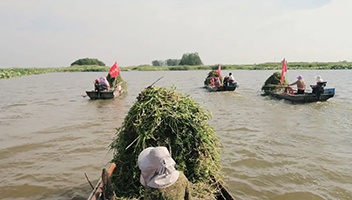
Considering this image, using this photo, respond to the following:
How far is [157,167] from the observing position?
2.89m

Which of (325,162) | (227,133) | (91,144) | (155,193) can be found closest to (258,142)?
(227,133)

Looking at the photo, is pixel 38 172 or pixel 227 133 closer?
pixel 38 172

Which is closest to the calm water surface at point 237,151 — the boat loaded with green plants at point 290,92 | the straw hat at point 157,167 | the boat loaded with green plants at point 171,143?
the boat loaded with green plants at point 290,92

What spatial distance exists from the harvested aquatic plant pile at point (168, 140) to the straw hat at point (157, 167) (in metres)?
1.75

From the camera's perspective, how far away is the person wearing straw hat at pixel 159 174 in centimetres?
287

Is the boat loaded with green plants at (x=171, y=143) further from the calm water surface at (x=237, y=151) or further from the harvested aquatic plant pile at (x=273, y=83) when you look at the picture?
the harvested aquatic plant pile at (x=273, y=83)

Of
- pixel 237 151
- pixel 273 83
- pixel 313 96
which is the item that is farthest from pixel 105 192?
pixel 273 83

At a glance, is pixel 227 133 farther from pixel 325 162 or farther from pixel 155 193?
pixel 155 193

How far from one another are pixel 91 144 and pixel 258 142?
561 cm

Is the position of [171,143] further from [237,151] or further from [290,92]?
[290,92]

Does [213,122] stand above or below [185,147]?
below

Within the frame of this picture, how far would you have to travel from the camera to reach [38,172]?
776cm

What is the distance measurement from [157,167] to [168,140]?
Answer: 1975 millimetres

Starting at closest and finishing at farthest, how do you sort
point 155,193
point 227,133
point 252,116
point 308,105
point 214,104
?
point 155,193, point 227,133, point 252,116, point 308,105, point 214,104
